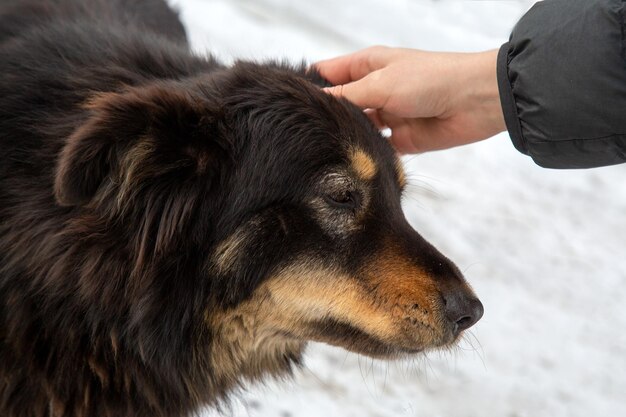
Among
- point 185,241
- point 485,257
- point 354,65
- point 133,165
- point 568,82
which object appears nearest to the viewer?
point 133,165

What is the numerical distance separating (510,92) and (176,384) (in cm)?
170

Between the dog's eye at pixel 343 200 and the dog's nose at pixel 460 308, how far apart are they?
1.39 feet

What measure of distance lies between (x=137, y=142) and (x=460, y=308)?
1.14 metres

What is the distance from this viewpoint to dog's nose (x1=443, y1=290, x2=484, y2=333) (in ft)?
7.00

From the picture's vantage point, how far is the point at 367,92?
2.62m

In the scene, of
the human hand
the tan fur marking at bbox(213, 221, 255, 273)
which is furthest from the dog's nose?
the human hand

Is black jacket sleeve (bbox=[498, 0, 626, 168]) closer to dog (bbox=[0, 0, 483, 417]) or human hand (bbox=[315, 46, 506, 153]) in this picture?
human hand (bbox=[315, 46, 506, 153])

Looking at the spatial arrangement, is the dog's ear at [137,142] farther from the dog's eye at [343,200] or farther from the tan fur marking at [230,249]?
the dog's eye at [343,200]

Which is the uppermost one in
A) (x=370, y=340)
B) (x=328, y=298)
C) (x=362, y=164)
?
(x=362, y=164)

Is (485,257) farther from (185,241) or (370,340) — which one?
(185,241)

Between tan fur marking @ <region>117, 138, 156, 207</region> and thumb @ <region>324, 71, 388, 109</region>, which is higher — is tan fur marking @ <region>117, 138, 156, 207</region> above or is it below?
below

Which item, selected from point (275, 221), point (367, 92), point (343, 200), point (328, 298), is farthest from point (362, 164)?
point (367, 92)

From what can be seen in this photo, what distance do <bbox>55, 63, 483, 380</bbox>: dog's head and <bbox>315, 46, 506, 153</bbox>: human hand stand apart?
42cm

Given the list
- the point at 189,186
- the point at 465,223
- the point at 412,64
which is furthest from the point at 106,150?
the point at 465,223
